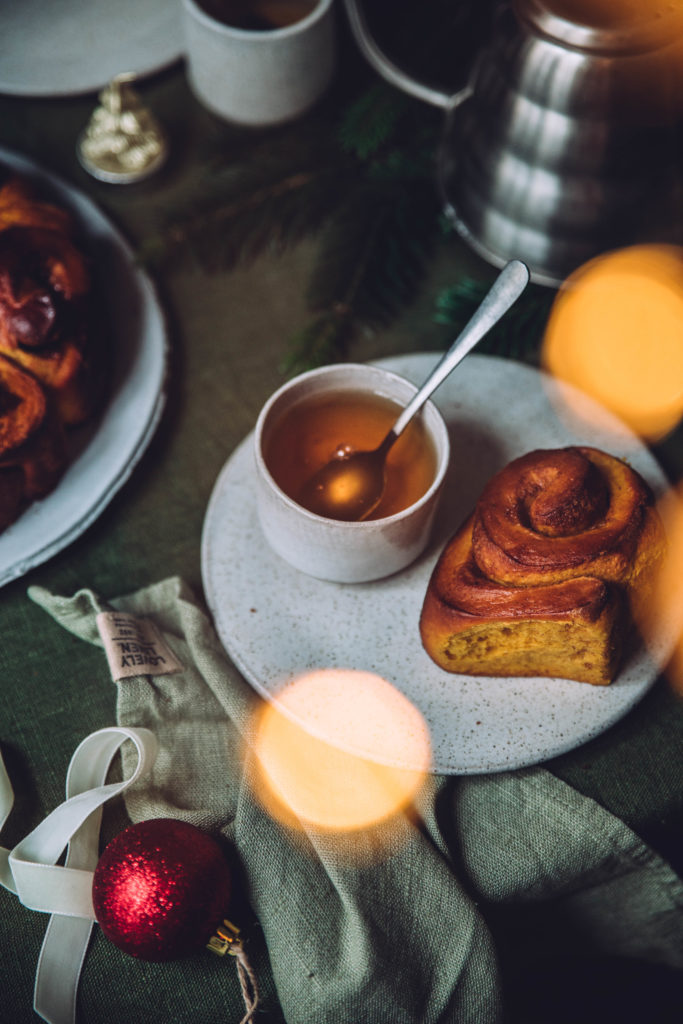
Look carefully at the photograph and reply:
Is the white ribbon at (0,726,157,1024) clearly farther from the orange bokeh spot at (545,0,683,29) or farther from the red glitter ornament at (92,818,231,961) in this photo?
the orange bokeh spot at (545,0,683,29)

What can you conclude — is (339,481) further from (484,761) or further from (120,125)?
(120,125)

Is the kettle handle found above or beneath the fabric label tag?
above

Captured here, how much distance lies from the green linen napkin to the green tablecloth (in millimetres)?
38

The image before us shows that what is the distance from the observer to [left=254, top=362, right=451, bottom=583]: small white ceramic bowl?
75 cm

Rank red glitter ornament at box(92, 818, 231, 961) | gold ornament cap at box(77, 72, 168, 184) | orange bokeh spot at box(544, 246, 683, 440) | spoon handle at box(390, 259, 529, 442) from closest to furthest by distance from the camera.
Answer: red glitter ornament at box(92, 818, 231, 961)
spoon handle at box(390, 259, 529, 442)
orange bokeh spot at box(544, 246, 683, 440)
gold ornament cap at box(77, 72, 168, 184)

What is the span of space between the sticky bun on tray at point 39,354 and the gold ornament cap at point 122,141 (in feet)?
0.80

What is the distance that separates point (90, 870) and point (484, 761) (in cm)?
37

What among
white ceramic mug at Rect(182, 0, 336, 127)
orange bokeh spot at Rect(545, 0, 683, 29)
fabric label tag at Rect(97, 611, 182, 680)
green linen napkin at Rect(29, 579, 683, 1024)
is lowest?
green linen napkin at Rect(29, 579, 683, 1024)

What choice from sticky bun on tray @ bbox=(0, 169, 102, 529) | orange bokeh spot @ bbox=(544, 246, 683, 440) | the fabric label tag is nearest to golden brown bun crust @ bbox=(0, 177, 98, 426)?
sticky bun on tray @ bbox=(0, 169, 102, 529)

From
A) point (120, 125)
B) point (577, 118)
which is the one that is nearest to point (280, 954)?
point (577, 118)

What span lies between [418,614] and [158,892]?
0.34m

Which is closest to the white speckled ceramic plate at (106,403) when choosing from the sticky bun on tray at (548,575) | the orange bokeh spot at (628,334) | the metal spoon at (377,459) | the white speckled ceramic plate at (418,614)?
the white speckled ceramic plate at (418,614)

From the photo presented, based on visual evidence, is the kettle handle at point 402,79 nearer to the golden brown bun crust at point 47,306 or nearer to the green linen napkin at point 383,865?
the golden brown bun crust at point 47,306

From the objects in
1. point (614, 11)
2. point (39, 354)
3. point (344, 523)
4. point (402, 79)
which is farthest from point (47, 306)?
point (614, 11)
